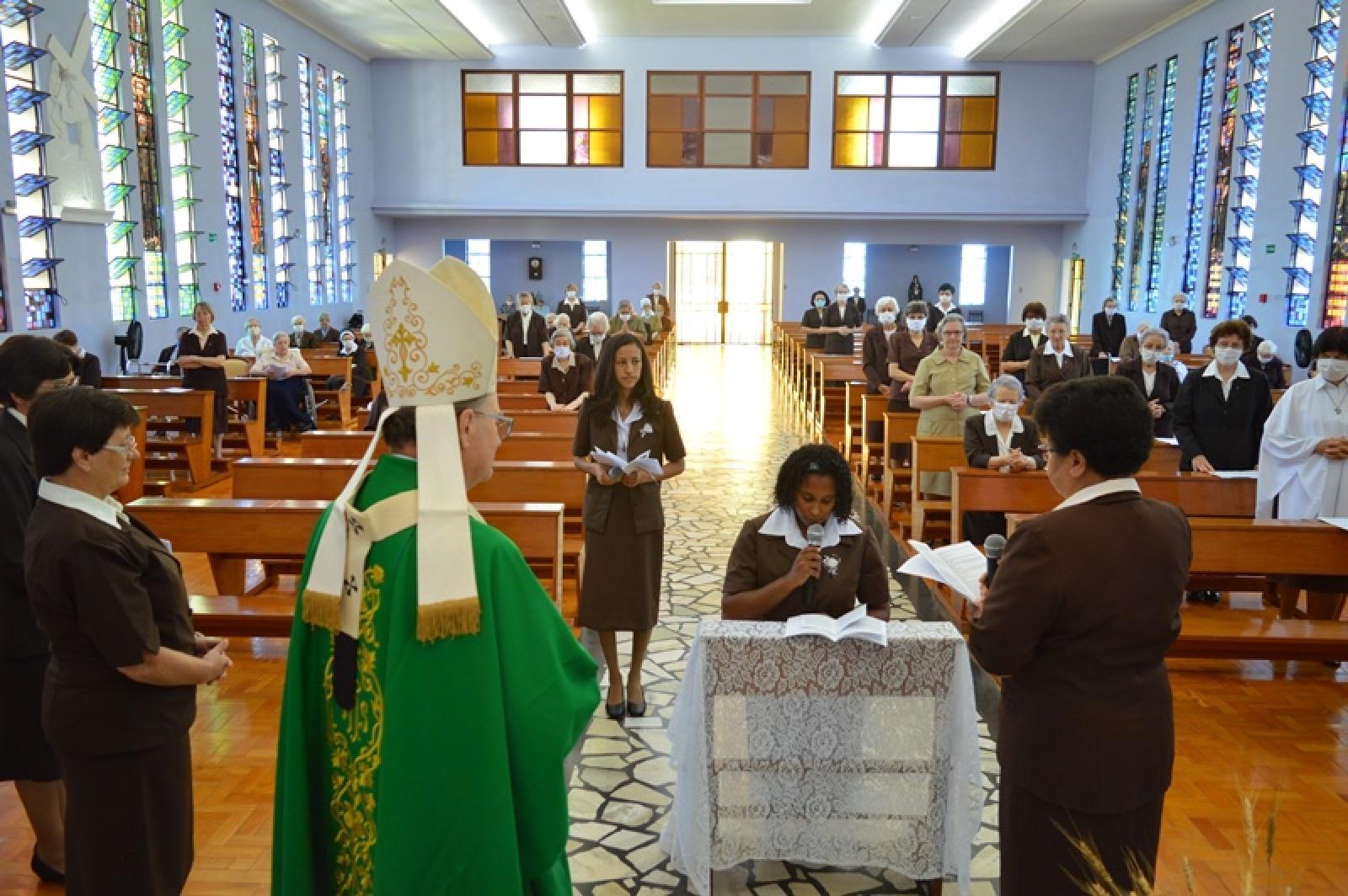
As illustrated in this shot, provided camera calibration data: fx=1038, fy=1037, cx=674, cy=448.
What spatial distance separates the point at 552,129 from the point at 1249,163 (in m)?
12.1

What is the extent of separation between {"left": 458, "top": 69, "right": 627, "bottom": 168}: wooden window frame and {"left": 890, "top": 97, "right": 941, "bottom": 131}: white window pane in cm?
522

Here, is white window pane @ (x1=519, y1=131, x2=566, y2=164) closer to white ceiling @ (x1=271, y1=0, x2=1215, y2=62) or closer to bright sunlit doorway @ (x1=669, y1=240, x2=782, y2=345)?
white ceiling @ (x1=271, y1=0, x2=1215, y2=62)

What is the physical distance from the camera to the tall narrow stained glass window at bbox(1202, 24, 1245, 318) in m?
14.2

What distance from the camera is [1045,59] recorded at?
774 inches

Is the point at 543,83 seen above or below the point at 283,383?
above

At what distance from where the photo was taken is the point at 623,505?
13.4 ft

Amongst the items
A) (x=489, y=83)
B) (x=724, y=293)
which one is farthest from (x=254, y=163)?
(x=724, y=293)

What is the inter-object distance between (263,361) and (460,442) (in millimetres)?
10297

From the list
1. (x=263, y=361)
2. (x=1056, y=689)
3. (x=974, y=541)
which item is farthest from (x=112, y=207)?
(x=1056, y=689)

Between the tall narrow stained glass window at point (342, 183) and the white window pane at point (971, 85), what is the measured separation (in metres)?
11.3

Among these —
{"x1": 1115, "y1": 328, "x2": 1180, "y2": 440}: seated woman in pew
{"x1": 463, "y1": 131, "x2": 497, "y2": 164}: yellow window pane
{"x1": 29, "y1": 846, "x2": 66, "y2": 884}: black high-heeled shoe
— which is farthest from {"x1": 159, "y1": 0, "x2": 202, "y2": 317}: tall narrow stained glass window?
{"x1": 29, "y1": 846, "x2": 66, "y2": 884}: black high-heeled shoe

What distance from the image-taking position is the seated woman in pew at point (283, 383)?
11.1 meters

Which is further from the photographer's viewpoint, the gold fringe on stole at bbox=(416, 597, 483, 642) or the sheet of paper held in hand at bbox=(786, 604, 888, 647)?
the sheet of paper held in hand at bbox=(786, 604, 888, 647)

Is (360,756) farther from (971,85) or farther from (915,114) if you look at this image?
(971,85)
